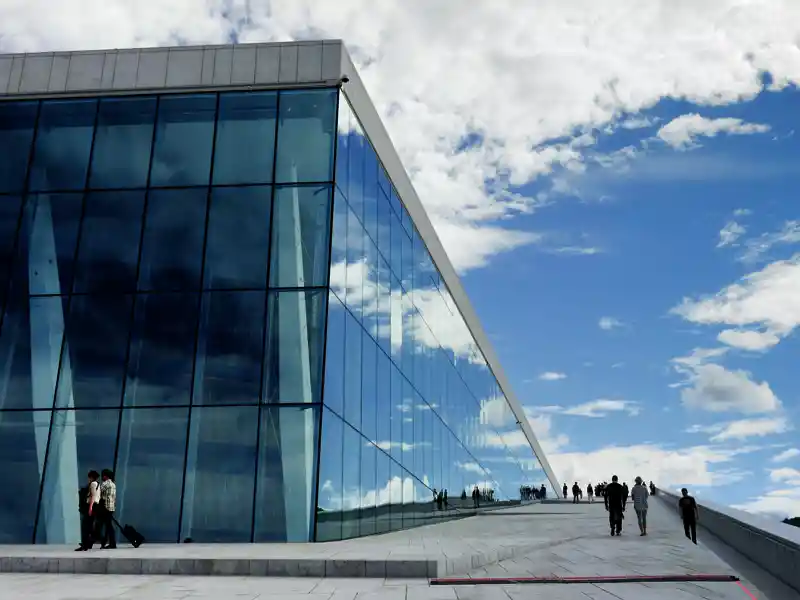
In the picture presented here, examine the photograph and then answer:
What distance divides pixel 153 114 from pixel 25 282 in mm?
5621

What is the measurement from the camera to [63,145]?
2002 centimetres

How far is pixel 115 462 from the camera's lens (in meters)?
17.1

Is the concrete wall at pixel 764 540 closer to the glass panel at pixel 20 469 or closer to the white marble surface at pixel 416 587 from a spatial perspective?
the white marble surface at pixel 416 587

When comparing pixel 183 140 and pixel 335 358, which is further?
pixel 183 140

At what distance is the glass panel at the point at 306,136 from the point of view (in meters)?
18.6

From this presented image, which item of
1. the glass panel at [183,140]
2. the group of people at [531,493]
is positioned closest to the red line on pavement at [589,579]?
the glass panel at [183,140]

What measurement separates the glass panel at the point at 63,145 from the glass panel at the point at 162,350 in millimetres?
4302

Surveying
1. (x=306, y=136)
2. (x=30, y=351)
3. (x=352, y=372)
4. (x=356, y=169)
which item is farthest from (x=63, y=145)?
(x=352, y=372)

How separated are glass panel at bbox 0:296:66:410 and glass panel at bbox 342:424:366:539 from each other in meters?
7.45

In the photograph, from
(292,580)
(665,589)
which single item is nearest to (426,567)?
(292,580)

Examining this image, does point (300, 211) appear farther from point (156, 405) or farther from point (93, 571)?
point (93, 571)

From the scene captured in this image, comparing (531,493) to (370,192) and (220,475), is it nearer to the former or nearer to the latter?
(370,192)

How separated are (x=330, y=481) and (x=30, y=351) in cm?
841

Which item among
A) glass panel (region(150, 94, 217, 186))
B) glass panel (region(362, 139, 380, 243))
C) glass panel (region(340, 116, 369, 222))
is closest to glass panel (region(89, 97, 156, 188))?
glass panel (region(150, 94, 217, 186))
